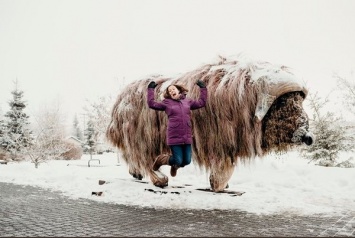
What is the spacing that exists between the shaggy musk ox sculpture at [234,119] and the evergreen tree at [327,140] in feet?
26.1

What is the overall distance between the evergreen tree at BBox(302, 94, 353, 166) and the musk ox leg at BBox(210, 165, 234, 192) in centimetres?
782

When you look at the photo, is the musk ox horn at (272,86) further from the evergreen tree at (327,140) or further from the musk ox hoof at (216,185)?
the evergreen tree at (327,140)

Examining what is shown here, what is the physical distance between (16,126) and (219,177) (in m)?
22.9

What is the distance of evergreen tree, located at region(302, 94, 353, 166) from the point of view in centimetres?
1378

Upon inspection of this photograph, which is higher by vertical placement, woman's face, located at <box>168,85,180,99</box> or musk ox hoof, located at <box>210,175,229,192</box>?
woman's face, located at <box>168,85,180,99</box>

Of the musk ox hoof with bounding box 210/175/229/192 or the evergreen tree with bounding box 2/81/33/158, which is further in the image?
the evergreen tree with bounding box 2/81/33/158

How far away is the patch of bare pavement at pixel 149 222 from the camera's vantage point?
4.06m

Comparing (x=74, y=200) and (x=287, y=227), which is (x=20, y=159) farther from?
(x=287, y=227)

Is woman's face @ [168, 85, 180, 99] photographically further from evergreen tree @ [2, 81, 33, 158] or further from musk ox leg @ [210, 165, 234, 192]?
evergreen tree @ [2, 81, 33, 158]

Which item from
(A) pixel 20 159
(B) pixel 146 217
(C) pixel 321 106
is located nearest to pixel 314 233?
(B) pixel 146 217

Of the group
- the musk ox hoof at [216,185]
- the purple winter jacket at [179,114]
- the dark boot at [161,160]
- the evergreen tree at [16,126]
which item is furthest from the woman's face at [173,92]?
the evergreen tree at [16,126]

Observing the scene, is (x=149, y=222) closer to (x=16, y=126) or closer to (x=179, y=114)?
(x=179, y=114)

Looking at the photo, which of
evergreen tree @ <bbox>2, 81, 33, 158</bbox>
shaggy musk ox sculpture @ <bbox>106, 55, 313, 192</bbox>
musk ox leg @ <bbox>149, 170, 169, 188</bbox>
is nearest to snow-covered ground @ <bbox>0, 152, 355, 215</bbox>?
musk ox leg @ <bbox>149, 170, 169, 188</bbox>

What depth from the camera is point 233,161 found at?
6625 mm
